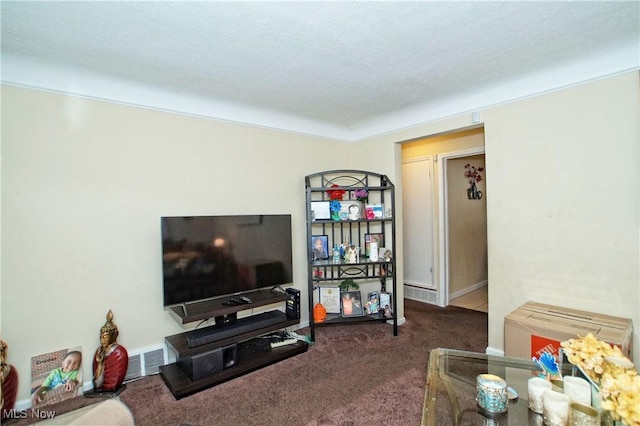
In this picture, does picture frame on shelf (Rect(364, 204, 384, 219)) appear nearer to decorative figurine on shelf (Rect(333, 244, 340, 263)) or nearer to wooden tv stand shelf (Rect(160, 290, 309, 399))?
decorative figurine on shelf (Rect(333, 244, 340, 263))

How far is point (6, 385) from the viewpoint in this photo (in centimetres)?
197

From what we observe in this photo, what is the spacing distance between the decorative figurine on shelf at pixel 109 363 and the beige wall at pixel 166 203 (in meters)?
0.11

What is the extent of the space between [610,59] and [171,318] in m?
3.83

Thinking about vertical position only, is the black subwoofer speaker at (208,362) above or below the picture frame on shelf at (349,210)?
below

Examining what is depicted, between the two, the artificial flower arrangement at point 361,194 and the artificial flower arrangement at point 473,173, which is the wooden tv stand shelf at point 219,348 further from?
the artificial flower arrangement at point 473,173

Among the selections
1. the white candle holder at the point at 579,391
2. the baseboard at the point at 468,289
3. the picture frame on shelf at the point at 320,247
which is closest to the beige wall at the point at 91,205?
the picture frame on shelf at the point at 320,247

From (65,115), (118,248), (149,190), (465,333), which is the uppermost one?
(65,115)

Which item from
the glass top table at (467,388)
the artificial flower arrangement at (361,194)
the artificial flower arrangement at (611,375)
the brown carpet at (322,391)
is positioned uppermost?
the artificial flower arrangement at (361,194)

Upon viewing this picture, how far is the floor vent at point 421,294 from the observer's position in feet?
14.6

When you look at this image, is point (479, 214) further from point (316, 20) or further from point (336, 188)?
point (316, 20)

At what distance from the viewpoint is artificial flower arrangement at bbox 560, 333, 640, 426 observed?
3.20ft

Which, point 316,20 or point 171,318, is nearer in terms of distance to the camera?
point 316,20

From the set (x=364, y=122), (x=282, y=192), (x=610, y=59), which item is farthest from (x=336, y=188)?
(x=610, y=59)

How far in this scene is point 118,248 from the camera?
97.2 inches
